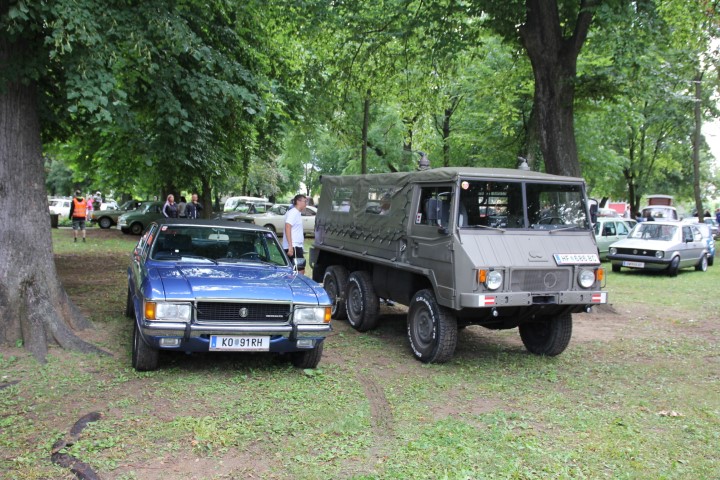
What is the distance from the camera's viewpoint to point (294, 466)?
14.8ft

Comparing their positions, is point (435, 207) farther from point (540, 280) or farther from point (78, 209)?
point (78, 209)

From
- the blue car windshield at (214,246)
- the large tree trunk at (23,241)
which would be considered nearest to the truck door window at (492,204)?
the blue car windshield at (214,246)

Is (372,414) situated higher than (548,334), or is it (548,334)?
(548,334)

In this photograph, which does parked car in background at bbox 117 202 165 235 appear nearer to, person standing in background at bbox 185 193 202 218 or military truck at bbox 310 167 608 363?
person standing in background at bbox 185 193 202 218

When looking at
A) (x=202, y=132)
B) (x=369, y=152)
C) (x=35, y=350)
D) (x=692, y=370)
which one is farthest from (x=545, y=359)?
(x=369, y=152)

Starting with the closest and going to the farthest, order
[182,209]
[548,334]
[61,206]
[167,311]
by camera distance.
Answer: [167,311] → [548,334] → [182,209] → [61,206]

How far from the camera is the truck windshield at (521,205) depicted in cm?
730

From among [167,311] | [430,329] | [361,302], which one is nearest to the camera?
[167,311]

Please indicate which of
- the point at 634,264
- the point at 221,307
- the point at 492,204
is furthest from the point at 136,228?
the point at 492,204

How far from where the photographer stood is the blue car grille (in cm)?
611

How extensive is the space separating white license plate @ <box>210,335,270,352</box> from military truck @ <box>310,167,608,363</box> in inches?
83.9

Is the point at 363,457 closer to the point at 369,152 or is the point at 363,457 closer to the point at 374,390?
the point at 374,390

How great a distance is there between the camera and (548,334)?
8.12 metres

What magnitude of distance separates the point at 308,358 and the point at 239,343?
3.20 feet
